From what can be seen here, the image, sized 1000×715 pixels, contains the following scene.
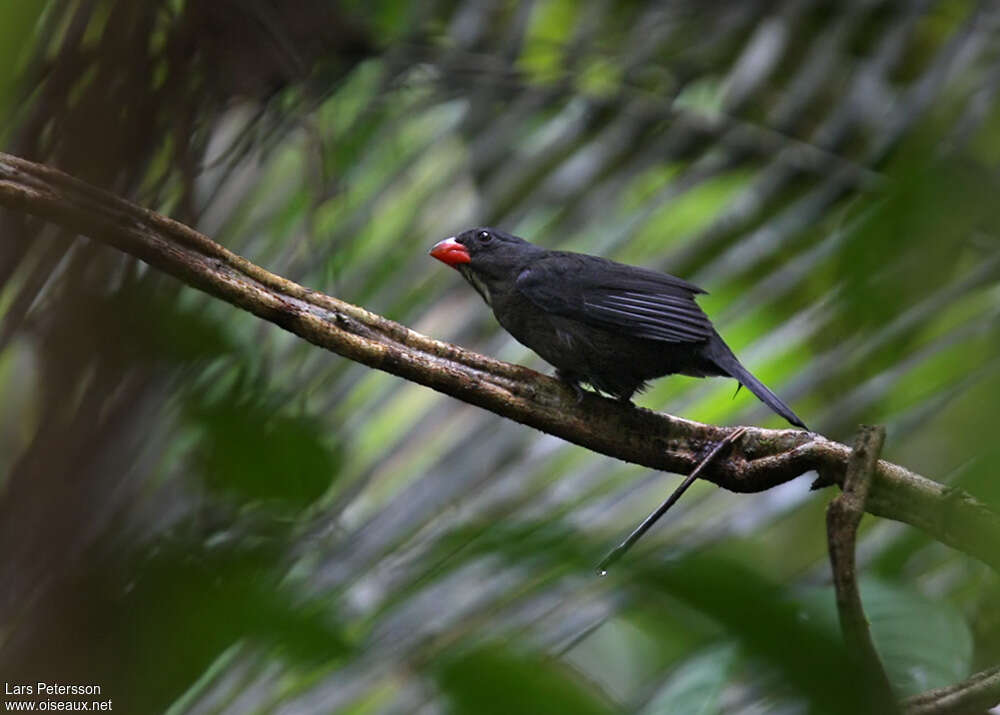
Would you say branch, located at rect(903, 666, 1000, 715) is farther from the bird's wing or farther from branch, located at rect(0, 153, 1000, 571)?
the bird's wing

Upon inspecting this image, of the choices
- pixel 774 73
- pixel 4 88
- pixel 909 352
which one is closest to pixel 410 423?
pixel 909 352

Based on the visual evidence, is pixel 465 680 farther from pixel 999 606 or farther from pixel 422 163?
pixel 422 163

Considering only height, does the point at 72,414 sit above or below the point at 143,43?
below

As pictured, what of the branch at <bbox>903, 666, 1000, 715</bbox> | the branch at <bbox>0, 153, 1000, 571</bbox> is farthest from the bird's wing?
the branch at <bbox>903, 666, 1000, 715</bbox>

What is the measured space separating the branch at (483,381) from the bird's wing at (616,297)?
24.8 inches

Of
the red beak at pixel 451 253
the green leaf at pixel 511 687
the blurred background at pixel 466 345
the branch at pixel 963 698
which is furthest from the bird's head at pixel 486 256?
the green leaf at pixel 511 687

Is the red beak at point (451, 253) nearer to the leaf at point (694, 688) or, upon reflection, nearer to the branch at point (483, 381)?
the branch at point (483, 381)

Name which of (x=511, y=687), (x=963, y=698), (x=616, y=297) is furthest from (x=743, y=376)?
(x=511, y=687)

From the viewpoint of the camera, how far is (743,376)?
105 inches

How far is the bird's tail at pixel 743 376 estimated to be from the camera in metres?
2.47

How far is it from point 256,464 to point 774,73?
3.04m

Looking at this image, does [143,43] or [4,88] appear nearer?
[4,88]

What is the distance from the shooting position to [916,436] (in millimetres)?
1966

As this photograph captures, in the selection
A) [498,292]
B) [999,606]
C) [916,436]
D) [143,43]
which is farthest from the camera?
[498,292]
